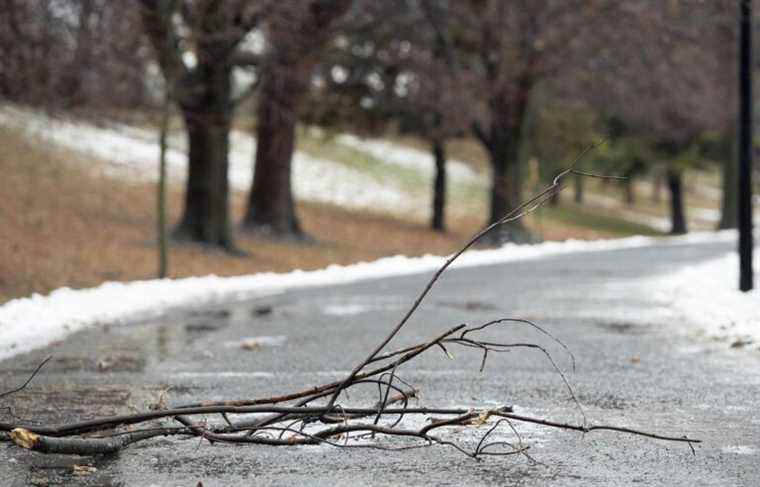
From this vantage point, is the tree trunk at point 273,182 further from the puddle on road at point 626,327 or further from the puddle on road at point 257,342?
the puddle on road at point 257,342

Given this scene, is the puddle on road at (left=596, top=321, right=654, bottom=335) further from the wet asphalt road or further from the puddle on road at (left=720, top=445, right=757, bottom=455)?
the puddle on road at (left=720, top=445, right=757, bottom=455)

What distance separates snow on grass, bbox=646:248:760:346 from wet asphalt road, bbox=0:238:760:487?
0.35m

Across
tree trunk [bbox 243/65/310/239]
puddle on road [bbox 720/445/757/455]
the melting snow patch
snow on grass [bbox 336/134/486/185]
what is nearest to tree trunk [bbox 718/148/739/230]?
snow on grass [bbox 336/134/486/185]

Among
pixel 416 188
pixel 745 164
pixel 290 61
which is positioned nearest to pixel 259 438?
pixel 745 164

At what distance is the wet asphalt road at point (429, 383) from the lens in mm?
6309

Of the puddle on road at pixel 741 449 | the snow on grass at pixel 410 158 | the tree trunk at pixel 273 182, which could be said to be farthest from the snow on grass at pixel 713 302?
the snow on grass at pixel 410 158

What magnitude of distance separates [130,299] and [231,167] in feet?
124

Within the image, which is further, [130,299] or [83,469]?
[130,299]

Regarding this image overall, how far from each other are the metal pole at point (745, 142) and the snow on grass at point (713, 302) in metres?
0.41

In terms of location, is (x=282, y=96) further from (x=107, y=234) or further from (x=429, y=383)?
(x=429, y=383)

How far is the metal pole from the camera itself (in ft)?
56.0

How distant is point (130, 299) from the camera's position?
56.1 feet

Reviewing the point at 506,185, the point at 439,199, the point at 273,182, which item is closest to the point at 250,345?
the point at 273,182

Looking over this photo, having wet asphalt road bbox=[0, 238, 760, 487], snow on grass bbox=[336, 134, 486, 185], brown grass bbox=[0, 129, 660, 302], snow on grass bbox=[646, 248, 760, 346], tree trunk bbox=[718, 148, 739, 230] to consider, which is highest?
snow on grass bbox=[336, 134, 486, 185]
